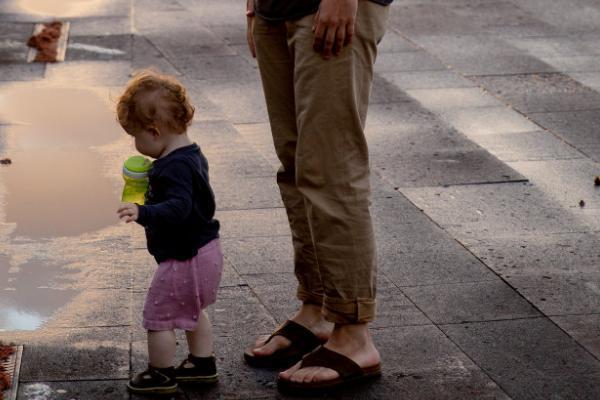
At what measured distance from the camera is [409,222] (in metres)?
6.24

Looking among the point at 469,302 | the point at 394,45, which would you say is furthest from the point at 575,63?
the point at 469,302

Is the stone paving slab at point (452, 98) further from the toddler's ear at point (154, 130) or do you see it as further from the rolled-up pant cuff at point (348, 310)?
the toddler's ear at point (154, 130)

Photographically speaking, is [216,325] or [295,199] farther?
[216,325]

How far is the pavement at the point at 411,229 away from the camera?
14.7ft

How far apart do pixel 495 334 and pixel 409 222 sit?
5.00 feet

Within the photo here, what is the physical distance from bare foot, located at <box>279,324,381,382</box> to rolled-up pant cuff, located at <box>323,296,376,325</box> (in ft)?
0.22

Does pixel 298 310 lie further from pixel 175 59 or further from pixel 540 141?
pixel 175 59

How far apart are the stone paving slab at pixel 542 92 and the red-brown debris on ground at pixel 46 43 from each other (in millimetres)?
3493

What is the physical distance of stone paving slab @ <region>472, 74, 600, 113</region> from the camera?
896cm

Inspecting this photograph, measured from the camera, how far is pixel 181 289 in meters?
4.12

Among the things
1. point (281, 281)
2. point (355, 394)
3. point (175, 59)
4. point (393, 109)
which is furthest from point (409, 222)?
point (175, 59)

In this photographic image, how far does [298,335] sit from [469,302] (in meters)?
0.89

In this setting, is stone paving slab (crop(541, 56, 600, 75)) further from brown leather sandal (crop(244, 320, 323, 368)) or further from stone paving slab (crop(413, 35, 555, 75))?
brown leather sandal (crop(244, 320, 323, 368))

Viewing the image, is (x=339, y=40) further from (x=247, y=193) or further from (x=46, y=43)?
(x=46, y=43)
